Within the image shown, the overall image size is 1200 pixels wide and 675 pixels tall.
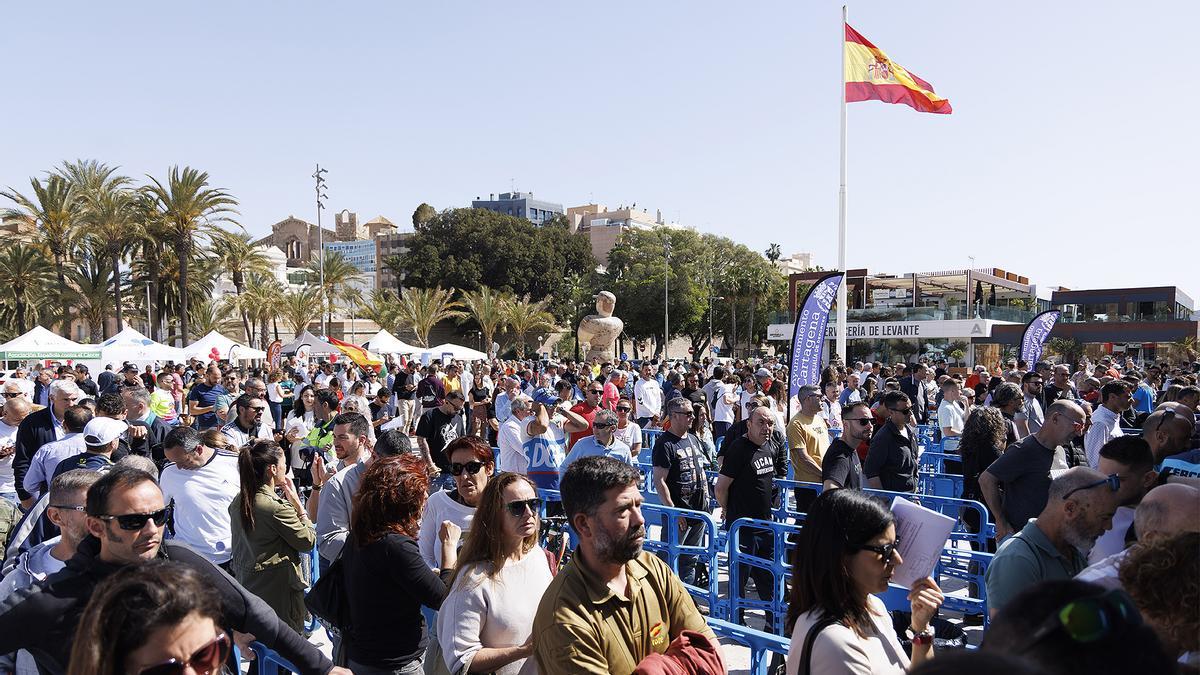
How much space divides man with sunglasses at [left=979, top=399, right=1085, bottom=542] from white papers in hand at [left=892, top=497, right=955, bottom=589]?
3.19 meters

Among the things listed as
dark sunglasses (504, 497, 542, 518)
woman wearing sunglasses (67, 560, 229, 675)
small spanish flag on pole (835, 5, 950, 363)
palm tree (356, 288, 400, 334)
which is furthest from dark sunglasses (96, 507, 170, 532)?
palm tree (356, 288, 400, 334)

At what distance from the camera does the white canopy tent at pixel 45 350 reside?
21.9 metres

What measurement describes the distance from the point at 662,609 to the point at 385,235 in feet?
359

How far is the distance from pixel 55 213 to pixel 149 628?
42.8 meters

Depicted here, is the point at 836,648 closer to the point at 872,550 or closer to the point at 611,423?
the point at 872,550

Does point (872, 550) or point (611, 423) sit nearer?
point (872, 550)

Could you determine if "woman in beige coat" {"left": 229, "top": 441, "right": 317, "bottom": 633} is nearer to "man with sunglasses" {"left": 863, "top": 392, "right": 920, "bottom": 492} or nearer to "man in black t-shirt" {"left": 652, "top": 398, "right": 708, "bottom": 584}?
"man in black t-shirt" {"left": 652, "top": 398, "right": 708, "bottom": 584}

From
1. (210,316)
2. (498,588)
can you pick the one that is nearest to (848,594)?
(498,588)

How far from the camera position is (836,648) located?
2.33 metres

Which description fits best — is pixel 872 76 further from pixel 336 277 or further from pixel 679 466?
pixel 336 277

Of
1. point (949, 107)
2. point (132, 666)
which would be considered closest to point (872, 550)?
point (132, 666)

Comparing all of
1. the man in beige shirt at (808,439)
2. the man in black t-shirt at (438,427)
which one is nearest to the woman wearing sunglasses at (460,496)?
the man in beige shirt at (808,439)

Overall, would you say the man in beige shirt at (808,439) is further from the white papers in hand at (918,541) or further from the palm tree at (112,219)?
the palm tree at (112,219)

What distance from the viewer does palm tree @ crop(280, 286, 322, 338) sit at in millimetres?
46906
